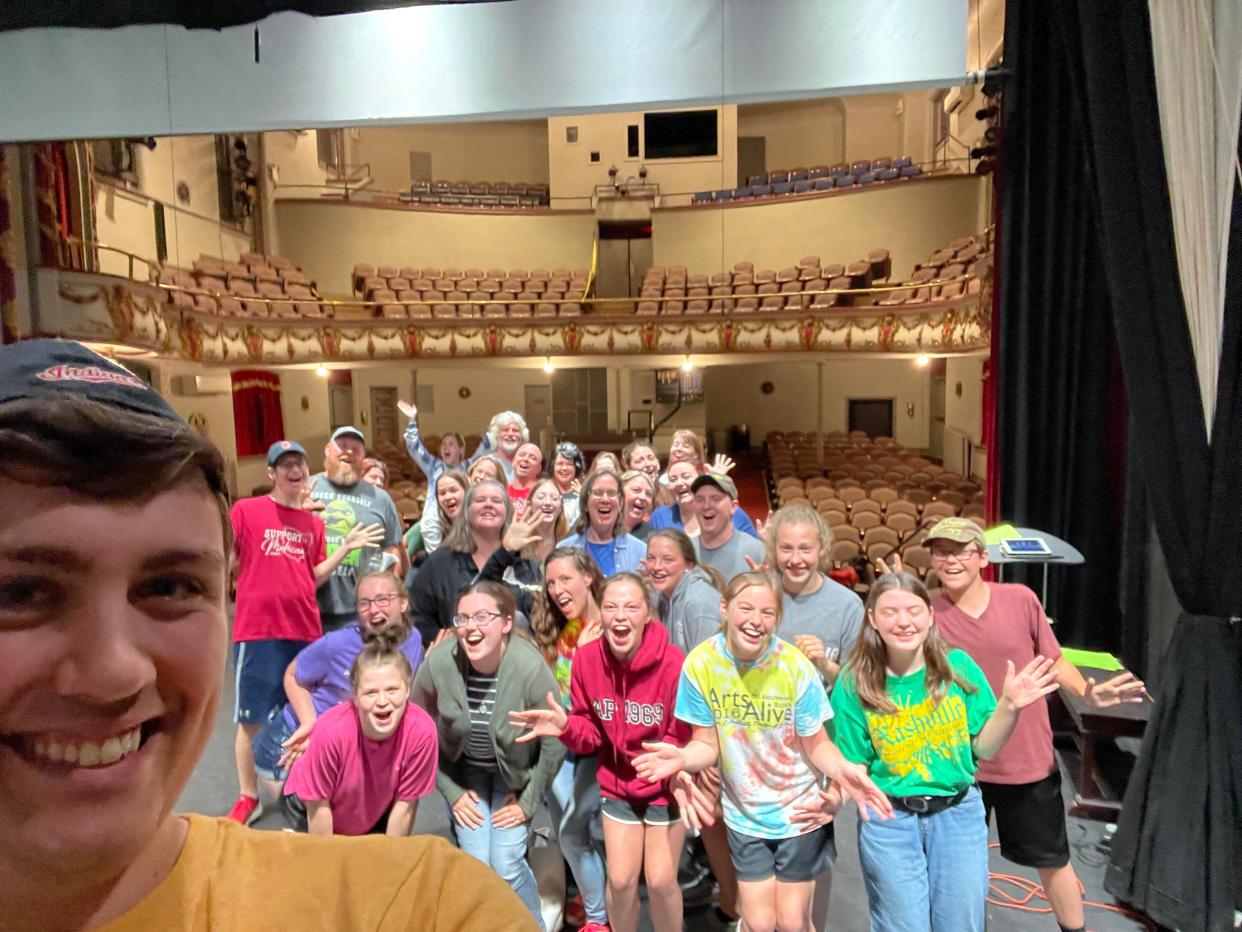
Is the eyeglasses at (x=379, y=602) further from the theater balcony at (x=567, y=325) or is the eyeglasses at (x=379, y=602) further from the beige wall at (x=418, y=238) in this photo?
the beige wall at (x=418, y=238)

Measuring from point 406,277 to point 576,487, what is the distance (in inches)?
504

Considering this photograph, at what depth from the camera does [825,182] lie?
60.1ft

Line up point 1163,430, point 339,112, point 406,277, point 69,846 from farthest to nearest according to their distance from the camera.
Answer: point 406,277
point 339,112
point 1163,430
point 69,846

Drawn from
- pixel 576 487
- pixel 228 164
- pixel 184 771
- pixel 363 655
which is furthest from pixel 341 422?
pixel 184 771

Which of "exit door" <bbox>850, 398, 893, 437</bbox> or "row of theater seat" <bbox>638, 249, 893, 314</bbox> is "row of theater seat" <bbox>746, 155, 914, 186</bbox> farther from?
"exit door" <bbox>850, 398, 893, 437</bbox>

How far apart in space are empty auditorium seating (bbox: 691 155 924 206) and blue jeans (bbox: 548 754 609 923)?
17.1 meters

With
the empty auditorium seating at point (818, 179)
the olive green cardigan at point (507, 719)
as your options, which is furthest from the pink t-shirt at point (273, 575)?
the empty auditorium seating at point (818, 179)

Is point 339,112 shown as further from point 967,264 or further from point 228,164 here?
point 228,164

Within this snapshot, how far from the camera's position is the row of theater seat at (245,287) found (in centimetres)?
1173

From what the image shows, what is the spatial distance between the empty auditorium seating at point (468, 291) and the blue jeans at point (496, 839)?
11.9m

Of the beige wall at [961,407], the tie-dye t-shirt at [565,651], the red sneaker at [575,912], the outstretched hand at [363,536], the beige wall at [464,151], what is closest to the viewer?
the red sneaker at [575,912]

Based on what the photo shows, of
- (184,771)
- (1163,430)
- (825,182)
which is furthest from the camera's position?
(825,182)

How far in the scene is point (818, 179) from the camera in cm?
1856

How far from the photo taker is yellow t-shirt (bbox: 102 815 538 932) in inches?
32.0
